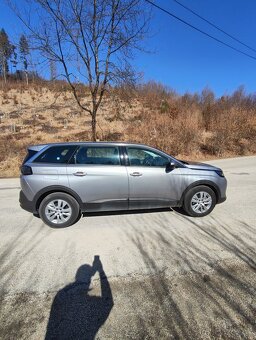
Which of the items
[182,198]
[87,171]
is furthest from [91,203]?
[182,198]

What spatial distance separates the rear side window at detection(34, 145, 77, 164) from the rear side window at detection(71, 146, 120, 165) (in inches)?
5.6

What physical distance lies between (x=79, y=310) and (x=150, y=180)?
300 cm

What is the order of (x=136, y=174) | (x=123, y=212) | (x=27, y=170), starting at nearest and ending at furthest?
1. (x=27, y=170)
2. (x=136, y=174)
3. (x=123, y=212)

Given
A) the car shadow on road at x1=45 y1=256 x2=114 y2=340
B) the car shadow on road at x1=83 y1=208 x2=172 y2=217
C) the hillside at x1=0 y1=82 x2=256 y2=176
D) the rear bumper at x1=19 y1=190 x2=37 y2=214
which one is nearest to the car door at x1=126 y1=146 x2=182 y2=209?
the car shadow on road at x1=83 y1=208 x2=172 y2=217

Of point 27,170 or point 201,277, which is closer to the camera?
point 201,277

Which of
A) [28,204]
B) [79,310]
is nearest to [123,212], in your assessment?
[28,204]

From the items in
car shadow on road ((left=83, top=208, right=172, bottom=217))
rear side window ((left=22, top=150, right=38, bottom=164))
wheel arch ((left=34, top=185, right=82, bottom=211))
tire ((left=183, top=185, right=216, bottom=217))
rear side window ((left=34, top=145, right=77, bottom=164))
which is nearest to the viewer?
wheel arch ((left=34, top=185, right=82, bottom=211))

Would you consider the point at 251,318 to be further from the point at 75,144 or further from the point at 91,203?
the point at 75,144

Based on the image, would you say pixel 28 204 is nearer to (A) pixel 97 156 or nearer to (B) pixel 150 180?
(A) pixel 97 156

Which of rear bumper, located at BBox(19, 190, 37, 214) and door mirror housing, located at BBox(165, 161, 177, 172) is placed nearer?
rear bumper, located at BBox(19, 190, 37, 214)

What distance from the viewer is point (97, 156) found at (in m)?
5.45

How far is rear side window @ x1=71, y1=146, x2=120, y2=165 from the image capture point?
5.38 meters

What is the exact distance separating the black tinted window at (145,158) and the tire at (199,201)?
86 cm

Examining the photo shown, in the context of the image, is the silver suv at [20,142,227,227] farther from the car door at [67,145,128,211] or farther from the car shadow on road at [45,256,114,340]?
the car shadow on road at [45,256,114,340]
